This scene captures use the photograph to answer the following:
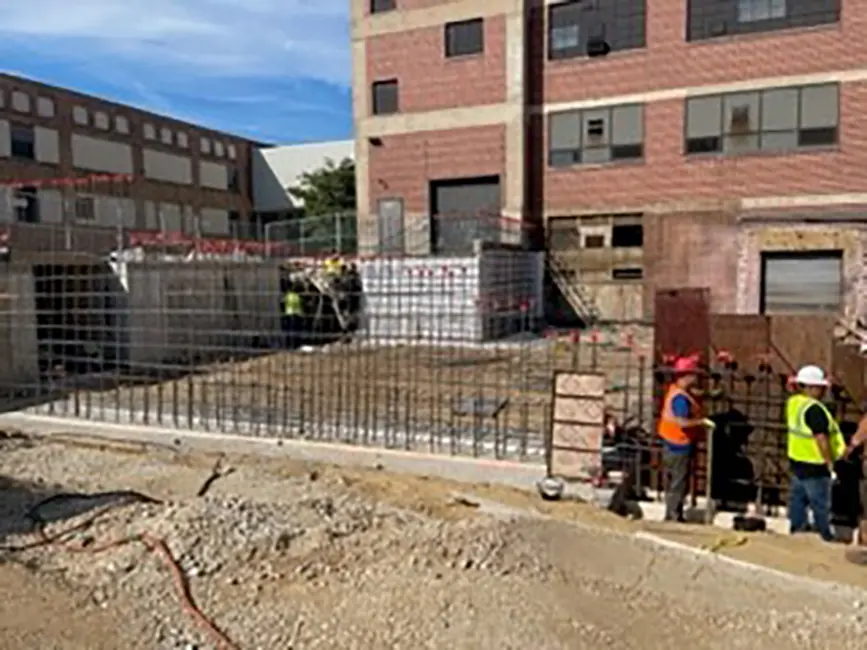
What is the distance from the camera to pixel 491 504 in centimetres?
786

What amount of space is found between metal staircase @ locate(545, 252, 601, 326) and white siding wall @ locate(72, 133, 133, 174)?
28.8 meters

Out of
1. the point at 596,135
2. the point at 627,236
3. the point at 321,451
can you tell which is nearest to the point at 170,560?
the point at 321,451

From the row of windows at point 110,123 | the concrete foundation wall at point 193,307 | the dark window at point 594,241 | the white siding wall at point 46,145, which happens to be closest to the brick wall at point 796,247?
the dark window at point 594,241

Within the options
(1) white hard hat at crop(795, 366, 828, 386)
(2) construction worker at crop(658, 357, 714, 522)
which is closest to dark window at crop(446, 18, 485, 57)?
(2) construction worker at crop(658, 357, 714, 522)

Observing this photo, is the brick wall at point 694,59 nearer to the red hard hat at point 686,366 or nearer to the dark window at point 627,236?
the dark window at point 627,236

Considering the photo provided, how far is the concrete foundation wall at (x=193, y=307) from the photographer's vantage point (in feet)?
51.6

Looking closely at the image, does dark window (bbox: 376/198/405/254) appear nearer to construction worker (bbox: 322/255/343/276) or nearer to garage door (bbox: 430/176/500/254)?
garage door (bbox: 430/176/500/254)

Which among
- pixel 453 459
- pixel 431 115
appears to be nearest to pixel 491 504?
pixel 453 459

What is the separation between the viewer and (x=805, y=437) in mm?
6930

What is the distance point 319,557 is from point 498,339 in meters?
15.2

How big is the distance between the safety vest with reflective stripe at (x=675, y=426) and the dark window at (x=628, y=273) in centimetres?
1851

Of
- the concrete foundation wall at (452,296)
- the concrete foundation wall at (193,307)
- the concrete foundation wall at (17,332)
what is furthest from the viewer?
the concrete foundation wall at (452,296)

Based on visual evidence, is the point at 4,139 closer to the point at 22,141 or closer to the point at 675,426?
the point at 22,141

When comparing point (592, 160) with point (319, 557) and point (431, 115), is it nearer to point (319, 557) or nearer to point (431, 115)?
point (431, 115)
